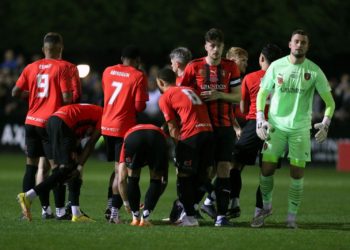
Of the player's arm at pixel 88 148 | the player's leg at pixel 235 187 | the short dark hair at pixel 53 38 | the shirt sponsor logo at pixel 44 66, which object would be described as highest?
the short dark hair at pixel 53 38

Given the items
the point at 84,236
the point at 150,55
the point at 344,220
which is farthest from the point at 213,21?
the point at 84,236

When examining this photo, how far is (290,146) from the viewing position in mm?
14664

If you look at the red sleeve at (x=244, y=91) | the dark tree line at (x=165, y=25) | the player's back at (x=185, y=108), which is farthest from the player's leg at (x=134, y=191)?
the dark tree line at (x=165, y=25)

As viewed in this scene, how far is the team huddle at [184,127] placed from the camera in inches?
575

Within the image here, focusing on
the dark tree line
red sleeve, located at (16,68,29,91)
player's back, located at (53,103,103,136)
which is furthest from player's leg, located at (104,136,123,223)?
the dark tree line

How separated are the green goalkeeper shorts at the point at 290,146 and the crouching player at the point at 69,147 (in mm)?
2392

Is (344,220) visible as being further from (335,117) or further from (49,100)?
(335,117)

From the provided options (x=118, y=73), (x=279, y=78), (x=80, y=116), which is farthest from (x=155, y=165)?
(x=279, y=78)

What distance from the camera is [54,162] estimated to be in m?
15.3

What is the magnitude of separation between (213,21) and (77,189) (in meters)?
18.4

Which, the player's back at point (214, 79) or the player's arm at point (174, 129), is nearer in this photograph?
the player's arm at point (174, 129)

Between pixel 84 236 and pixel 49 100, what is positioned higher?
pixel 49 100

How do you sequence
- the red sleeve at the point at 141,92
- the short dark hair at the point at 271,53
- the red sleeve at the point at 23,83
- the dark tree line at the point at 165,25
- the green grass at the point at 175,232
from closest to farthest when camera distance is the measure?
1. the green grass at the point at 175,232
2. the red sleeve at the point at 141,92
3. the short dark hair at the point at 271,53
4. the red sleeve at the point at 23,83
5. the dark tree line at the point at 165,25

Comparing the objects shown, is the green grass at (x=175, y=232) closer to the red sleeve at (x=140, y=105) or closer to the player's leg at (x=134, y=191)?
the player's leg at (x=134, y=191)
